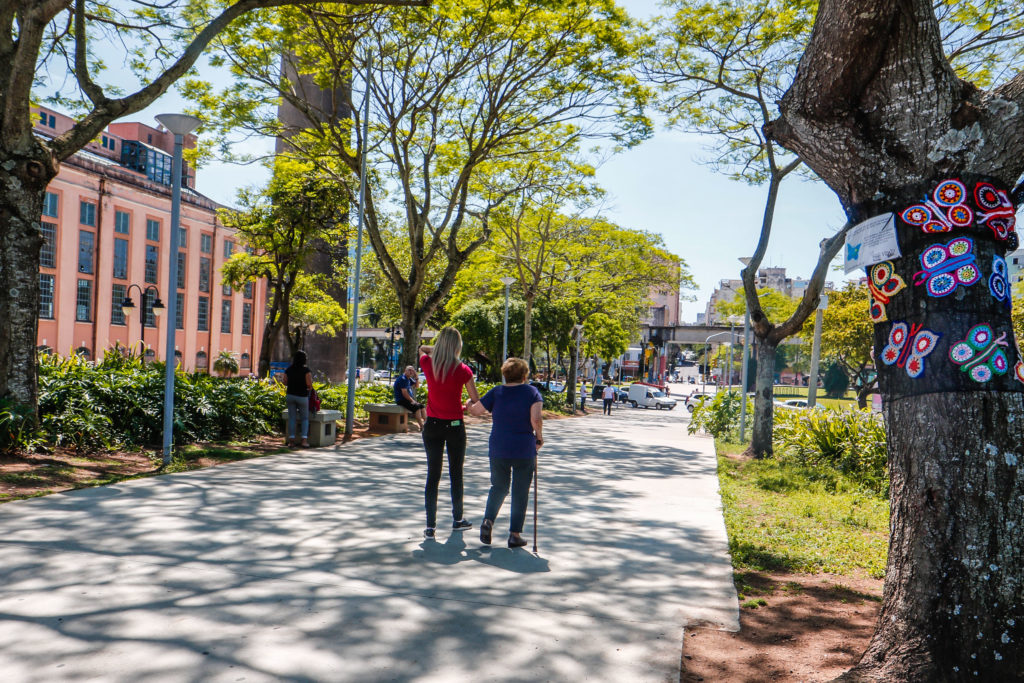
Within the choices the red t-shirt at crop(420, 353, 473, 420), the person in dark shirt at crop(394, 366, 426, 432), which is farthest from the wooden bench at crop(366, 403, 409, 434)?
the red t-shirt at crop(420, 353, 473, 420)

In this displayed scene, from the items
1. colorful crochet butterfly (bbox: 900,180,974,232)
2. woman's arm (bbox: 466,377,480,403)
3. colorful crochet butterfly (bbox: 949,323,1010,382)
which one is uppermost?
colorful crochet butterfly (bbox: 900,180,974,232)

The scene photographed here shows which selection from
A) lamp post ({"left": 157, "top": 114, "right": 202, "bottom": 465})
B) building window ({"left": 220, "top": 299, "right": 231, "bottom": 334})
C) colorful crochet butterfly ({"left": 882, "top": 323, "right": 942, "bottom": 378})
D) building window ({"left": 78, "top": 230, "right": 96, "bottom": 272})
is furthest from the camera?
building window ({"left": 220, "top": 299, "right": 231, "bottom": 334})

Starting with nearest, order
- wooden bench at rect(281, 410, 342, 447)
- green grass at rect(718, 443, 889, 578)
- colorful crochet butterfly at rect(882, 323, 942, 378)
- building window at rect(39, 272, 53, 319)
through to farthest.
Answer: colorful crochet butterfly at rect(882, 323, 942, 378), green grass at rect(718, 443, 889, 578), wooden bench at rect(281, 410, 342, 447), building window at rect(39, 272, 53, 319)

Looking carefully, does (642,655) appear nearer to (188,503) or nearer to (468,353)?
(188,503)

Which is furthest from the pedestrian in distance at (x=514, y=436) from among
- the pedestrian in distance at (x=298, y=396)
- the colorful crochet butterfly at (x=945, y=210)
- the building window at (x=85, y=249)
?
the building window at (x=85, y=249)

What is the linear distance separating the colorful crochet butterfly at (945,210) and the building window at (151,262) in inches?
2309

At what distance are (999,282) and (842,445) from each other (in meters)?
10.3

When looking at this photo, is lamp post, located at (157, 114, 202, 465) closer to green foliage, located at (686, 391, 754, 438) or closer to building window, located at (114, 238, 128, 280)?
green foliage, located at (686, 391, 754, 438)

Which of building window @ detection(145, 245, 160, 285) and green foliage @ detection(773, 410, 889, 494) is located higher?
building window @ detection(145, 245, 160, 285)

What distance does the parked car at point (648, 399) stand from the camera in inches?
2079

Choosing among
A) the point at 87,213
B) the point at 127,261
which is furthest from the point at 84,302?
the point at 87,213

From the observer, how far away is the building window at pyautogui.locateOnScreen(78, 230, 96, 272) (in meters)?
48.6

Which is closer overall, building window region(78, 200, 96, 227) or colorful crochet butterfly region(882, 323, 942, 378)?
colorful crochet butterfly region(882, 323, 942, 378)

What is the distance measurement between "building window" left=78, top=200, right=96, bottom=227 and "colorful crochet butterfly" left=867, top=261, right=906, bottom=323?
53.2 m
